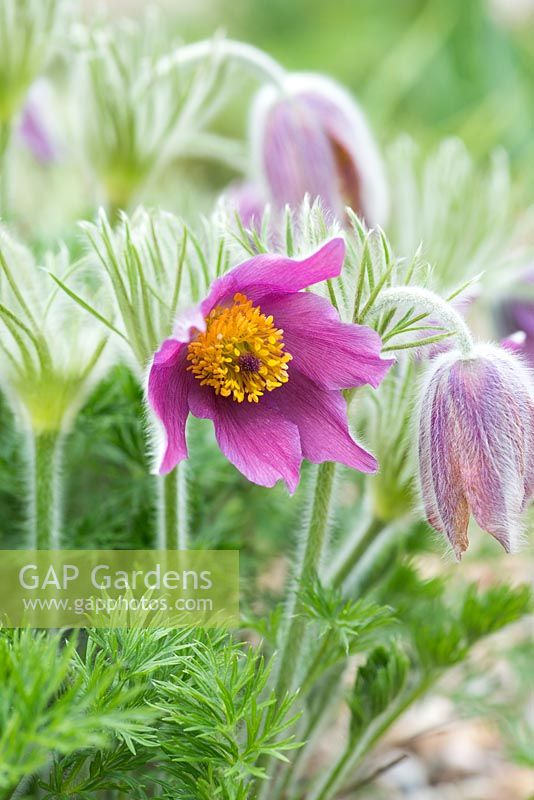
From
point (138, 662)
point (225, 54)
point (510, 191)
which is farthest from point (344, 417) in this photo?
point (510, 191)

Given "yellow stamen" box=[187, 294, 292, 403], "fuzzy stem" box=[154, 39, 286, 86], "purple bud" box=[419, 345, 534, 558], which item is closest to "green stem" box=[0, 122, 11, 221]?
"fuzzy stem" box=[154, 39, 286, 86]

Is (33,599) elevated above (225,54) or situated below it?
below

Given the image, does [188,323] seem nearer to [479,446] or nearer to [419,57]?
[479,446]

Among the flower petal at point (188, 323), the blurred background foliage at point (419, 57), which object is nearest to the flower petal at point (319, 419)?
the flower petal at point (188, 323)

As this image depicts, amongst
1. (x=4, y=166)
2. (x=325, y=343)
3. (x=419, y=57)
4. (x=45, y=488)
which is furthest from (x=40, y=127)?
(x=419, y=57)

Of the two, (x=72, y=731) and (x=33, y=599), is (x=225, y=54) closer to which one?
(x=33, y=599)

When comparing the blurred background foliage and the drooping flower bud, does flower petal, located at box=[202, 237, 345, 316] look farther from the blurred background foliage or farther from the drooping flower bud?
the blurred background foliage
